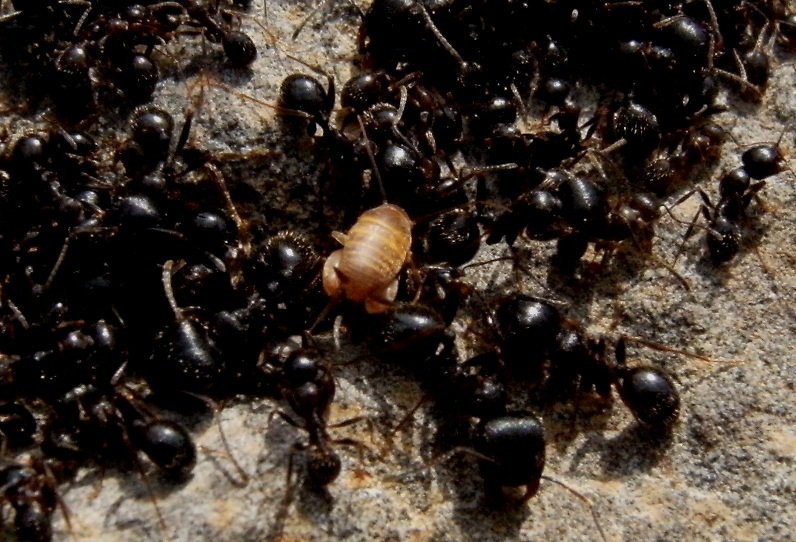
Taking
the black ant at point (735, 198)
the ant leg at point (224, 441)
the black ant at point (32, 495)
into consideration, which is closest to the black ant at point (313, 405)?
the ant leg at point (224, 441)

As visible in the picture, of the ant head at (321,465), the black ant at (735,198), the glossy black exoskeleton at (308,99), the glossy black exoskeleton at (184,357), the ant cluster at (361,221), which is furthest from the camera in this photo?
the black ant at (735,198)

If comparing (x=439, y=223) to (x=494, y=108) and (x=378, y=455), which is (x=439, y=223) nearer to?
(x=494, y=108)

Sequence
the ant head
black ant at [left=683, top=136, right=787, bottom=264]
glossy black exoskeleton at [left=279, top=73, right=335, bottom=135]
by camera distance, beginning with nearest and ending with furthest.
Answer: the ant head, glossy black exoskeleton at [left=279, top=73, right=335, bottom=135], black ant at [left=683, top=136, right=787, bottom=264]

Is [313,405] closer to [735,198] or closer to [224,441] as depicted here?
[224,441]

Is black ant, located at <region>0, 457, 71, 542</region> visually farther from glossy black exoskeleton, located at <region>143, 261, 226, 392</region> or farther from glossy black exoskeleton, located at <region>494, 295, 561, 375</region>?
glossy black exoskeleton, located at <region>494, 295, 561, 375</region>

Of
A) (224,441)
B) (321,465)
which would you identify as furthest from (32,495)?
(321,465)

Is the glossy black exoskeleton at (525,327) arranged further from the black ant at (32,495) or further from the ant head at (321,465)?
the black ant at (32,495)

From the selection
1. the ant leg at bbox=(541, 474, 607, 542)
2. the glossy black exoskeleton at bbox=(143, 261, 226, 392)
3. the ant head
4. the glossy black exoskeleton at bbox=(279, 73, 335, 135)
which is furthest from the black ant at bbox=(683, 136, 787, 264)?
the glossy black exoskeleton at bbox=(143, 261, 226, 392)
